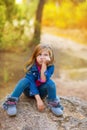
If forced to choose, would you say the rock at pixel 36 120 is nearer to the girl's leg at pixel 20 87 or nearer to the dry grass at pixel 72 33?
the girl's leg at pixel 20 87

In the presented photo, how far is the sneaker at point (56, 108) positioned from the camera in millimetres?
4398

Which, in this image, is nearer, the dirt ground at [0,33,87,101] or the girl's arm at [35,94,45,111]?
the girl's arm at [35,94,45,111]

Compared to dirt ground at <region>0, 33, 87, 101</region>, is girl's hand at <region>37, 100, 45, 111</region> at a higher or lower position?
higher

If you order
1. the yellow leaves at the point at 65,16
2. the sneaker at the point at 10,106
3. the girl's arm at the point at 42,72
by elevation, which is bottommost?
the yellow leaves at the point at 65,16

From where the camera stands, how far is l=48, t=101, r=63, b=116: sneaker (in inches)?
173

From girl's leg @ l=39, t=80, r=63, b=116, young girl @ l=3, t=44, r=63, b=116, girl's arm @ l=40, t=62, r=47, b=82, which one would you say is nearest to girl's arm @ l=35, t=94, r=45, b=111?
young girl @ l=3, t=44, r=63, b=116

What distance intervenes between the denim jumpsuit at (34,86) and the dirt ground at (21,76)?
9.39 feet

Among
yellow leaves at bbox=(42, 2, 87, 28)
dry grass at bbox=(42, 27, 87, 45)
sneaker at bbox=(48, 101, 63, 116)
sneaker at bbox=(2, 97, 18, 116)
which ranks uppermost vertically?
sneaker at bbox=(2, 97, 18, 116)

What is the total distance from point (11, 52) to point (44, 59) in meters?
6.95

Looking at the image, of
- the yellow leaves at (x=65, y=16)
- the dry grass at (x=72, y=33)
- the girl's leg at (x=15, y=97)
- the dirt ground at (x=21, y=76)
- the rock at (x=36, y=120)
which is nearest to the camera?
the rock at (x=36, y=120)

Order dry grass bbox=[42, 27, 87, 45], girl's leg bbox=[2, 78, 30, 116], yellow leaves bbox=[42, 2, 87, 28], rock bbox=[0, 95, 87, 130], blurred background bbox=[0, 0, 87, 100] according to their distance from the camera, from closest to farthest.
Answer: rock bbox=[0, 95, 87, 130]
girl's leg bbox=[2, 78, 30, 116]
blurred background bbox=[0, 0, 87, 100]
dry grass bbox=[42, 27, 87, 45]
yellow leaves bbox=[42, 2, 87, 28]

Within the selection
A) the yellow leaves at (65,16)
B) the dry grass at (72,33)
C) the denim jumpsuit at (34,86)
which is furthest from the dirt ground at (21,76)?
the yellow leaves at (65,16)

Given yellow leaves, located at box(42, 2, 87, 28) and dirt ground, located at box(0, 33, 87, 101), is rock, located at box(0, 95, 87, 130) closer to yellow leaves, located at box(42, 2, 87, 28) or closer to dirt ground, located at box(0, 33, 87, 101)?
dirt ground, located at box(0, 33, 87, 101)

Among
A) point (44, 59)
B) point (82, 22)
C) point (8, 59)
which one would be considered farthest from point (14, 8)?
point (82, 22)
